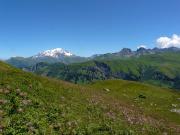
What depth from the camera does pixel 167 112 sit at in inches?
2276

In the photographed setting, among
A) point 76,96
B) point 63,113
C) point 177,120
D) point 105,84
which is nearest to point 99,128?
point 63,113

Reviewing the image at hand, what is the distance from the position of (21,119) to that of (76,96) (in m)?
15.5

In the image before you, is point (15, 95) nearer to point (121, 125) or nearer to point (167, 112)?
point (121, 125)

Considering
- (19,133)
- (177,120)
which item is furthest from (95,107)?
(177,120)

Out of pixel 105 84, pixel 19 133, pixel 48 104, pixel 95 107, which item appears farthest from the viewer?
pixel 105 84

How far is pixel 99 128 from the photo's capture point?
96.0 feet

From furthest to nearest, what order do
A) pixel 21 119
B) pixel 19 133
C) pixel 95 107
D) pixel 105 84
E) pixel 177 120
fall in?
pixel 105 84 < pixel 177 120 < pixel 95 107 < pixel 21 119 < pixel 19 133

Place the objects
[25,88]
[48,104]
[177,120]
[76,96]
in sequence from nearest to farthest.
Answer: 1. [48,104]
2. [25,88]
3. [76,96]
4. [177,120]

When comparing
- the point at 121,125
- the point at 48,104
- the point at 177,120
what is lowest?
the point at 177,120

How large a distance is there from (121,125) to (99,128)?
12.2 ft

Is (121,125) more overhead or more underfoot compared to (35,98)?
more underfoot

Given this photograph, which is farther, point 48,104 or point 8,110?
point 48,104

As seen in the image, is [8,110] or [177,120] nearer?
[8,110]

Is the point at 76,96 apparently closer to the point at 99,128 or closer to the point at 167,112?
the point at 99,128
